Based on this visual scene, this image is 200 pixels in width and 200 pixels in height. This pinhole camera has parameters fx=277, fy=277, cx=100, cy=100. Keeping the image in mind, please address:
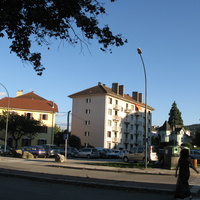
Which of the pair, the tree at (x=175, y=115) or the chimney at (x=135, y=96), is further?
the tree at (x=175, y=115)

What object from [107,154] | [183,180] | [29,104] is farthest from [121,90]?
[183,180]

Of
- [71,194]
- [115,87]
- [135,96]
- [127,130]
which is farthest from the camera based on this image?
[135,96]

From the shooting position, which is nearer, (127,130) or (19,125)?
(19,125)

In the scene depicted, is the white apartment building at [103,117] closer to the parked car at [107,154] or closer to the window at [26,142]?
the window at [26,142]

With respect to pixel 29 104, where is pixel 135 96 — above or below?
above

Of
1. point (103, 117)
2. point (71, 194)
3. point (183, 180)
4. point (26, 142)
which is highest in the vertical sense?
point (103, 117)

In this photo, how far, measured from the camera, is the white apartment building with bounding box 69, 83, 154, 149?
63750 mm

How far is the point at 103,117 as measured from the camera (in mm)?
63500

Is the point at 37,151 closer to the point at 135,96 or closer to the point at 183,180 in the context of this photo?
the point at 183,180

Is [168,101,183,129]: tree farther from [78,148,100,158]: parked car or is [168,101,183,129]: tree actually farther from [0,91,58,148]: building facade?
[78,148,100,158]: parked car

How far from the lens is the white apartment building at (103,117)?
63750 millimetres

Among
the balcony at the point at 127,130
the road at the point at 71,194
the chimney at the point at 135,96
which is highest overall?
the chimney at the point at 135,96

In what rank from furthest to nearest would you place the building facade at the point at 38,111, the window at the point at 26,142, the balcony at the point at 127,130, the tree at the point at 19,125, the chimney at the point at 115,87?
1. the balcony at the point at 127,130
2. the chimney at the point at 115,87
3. the building facade at the point at 38,111
4. the window at the point at 26,142
5. the tree at the point at 19,125

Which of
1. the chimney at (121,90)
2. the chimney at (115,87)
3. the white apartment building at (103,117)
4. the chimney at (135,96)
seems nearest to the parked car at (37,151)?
the white apartment building at (103,117)
